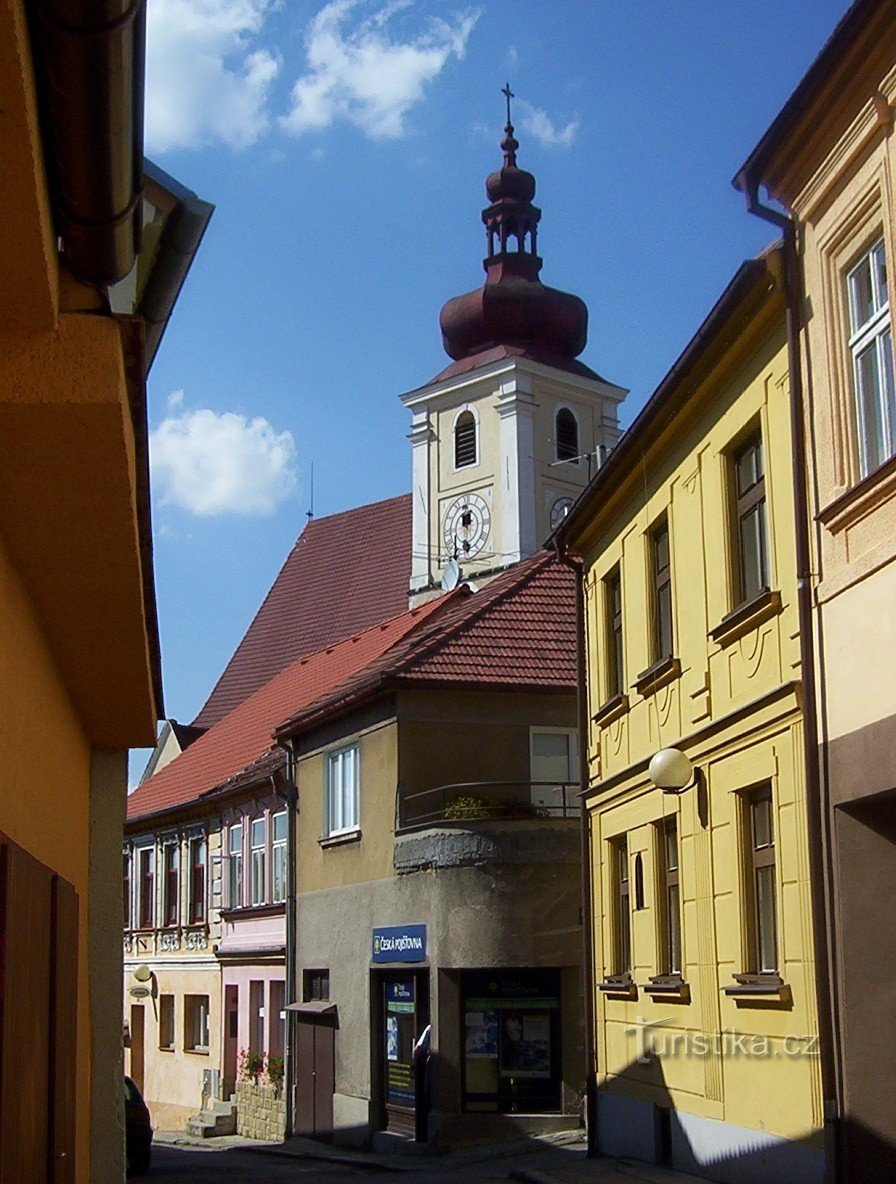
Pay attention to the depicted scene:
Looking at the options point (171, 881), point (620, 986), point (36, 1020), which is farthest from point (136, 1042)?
point (36, 1020)

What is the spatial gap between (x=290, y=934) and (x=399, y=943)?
569 centimetres

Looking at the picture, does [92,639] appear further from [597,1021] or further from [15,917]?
[597,1021]

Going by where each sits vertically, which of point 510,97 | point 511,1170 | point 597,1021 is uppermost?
point 510,97

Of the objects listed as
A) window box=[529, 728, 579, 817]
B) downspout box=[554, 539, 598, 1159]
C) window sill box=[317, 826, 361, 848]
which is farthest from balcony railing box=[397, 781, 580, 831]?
downspout box=[554, 539, 598, 1159]

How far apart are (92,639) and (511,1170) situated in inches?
549

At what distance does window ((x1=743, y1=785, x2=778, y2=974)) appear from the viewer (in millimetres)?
13562

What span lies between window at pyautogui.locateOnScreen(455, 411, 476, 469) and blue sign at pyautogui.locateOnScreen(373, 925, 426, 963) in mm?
40435

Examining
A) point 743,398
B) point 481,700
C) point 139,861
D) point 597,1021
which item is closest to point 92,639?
point 743,398

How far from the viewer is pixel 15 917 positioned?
591cm

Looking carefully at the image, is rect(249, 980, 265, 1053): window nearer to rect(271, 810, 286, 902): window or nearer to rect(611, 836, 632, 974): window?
rect(271, 810, 286, 902): window

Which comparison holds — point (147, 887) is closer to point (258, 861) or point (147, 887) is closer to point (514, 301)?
point (258, 861)

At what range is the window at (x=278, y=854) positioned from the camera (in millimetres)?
32406

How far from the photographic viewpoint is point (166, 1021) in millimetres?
40094

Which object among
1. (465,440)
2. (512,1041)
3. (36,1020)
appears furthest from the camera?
(465,440)
